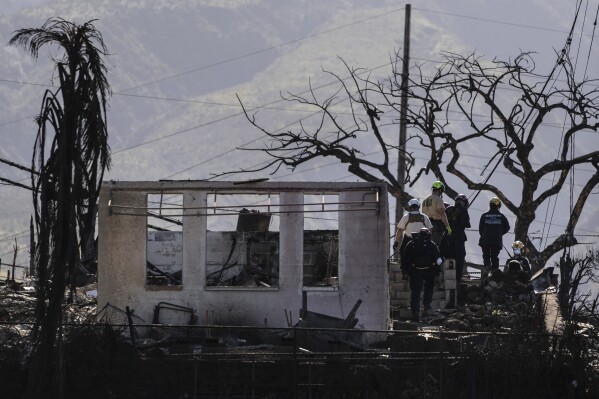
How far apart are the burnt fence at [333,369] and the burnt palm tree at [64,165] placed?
4.78 metres

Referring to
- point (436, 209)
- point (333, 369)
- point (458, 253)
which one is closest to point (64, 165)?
point (333, 369)

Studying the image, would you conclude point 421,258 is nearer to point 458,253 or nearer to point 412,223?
point 412,223

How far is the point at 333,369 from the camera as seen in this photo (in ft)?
80.5

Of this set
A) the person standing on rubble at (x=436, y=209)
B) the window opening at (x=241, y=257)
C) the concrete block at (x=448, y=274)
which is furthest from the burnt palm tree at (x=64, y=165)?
the concrete block at (x=448, y=274)

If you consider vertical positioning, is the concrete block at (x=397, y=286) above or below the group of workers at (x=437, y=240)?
below

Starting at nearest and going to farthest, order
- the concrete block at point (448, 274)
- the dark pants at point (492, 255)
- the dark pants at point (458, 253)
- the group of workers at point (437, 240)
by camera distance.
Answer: the group of workers at point (437, 240) < the dark pants at point (458, 253) < the concrete block at point (448, 274) < the dark pants at point (492, 255)

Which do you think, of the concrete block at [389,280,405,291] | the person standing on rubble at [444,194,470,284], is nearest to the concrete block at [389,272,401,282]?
the concrete block at [389,280,405,291]

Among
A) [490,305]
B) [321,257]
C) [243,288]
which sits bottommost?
[490,305]

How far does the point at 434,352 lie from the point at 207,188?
655cm

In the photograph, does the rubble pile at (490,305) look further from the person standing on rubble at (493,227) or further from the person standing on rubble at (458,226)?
the person standing on rubble at (458,226)

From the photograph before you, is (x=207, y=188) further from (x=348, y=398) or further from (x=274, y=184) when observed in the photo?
(x=348, y=398)

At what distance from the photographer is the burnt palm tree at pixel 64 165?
1878cm

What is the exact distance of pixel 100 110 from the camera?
19.0 meters

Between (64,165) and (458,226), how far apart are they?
12336 millimetres
